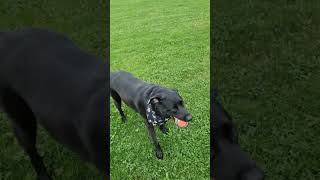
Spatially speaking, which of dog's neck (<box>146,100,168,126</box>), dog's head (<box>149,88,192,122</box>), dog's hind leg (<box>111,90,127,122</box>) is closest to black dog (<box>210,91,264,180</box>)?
dog's head (<box>149,88,192,122</box>)

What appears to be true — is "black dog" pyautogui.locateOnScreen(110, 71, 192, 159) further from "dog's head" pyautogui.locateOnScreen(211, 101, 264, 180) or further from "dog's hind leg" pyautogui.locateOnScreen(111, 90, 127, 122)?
"dog's head" pyautogui.locateOnScreen(211, 101, 264, 180)

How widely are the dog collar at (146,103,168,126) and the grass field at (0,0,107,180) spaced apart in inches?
34.5

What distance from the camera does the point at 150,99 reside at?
388cm

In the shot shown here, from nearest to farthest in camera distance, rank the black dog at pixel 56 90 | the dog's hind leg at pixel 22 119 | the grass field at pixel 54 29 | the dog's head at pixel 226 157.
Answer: the dog's head at pixel 226 157
the black dog at pixel 56 90
the dog's hind leg at pixel 22 119
the grass field at pixel 54 29

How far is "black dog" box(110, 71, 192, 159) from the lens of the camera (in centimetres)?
378

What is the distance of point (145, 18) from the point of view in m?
8.94

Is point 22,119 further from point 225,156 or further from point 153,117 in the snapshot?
point 225,156

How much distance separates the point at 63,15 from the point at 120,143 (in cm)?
560

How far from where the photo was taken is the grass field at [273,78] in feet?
15.9

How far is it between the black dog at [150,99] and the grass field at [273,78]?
1.30 meters

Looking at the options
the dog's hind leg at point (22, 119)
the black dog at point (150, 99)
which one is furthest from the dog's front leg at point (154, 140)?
the dog's hind leg at point (22, 119)

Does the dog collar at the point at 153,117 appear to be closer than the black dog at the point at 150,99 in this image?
No

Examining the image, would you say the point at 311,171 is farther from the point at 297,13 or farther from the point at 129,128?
the point at 297,13

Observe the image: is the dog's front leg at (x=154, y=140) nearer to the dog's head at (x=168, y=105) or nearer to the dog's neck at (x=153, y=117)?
the dog's neck at (x=153, y=117)
